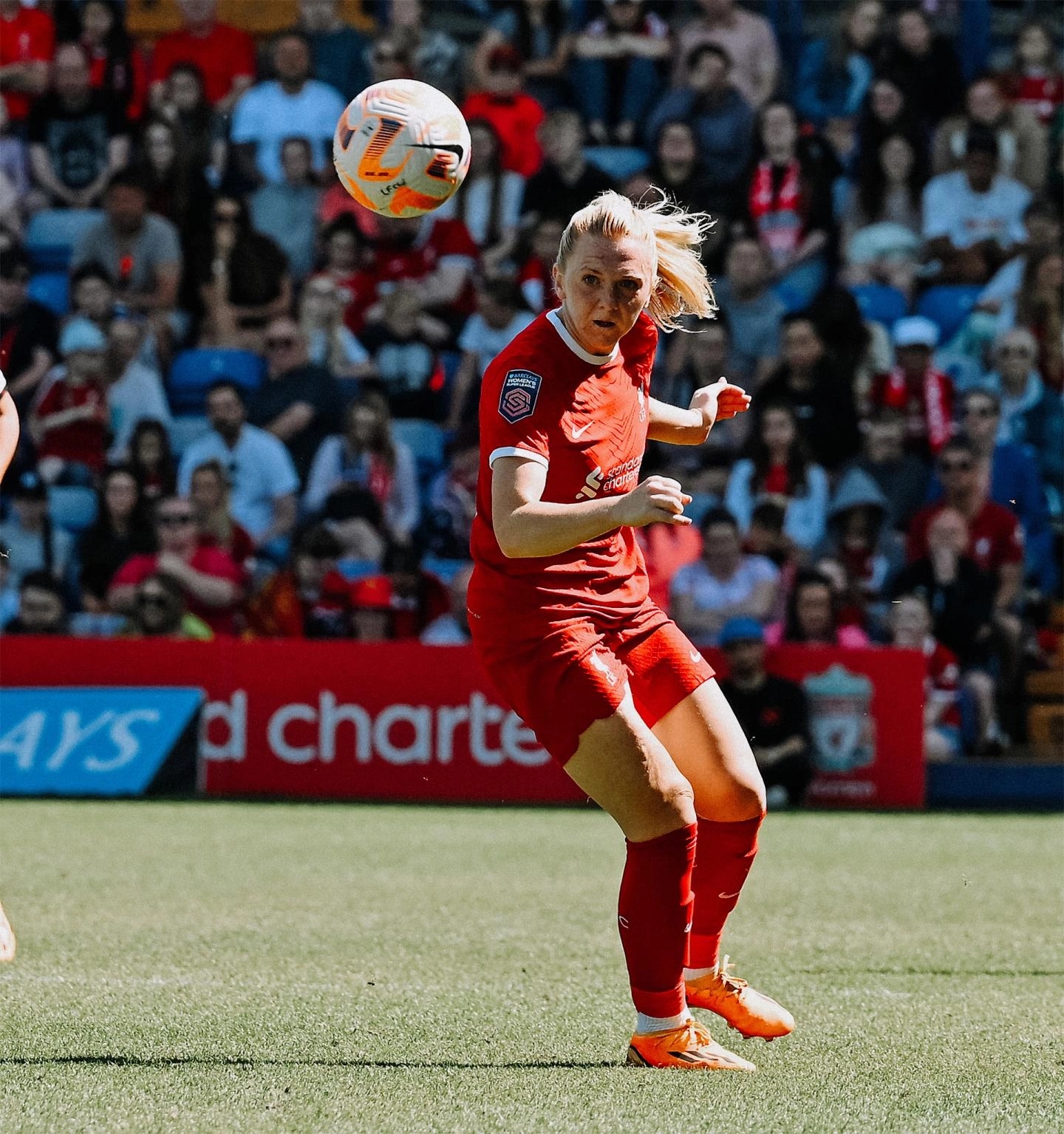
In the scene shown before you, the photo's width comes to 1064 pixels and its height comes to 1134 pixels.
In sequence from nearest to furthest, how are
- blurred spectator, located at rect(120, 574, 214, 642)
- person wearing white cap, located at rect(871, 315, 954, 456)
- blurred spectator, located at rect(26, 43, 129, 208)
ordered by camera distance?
blurred spectator, located at rect(120, 574, 214, 642), person wearing white cap, located at rect(871, 315, 954, 456), blurred spectator, located at rect(26, 43, 129, 208)

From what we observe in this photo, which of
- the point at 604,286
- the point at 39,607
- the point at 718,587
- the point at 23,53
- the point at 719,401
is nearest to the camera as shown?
the point at 604,286

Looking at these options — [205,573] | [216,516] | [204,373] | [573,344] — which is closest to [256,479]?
[216,516]

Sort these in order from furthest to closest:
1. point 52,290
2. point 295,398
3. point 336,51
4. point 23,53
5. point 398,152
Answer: point 336,51 → point 23,53 → point 52,290 → point 295,398 → point 398,152

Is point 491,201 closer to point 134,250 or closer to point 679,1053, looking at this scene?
point 134,250

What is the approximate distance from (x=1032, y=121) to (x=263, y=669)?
772cm

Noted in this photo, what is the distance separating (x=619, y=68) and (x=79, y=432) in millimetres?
5318

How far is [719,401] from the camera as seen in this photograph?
17.5 feet

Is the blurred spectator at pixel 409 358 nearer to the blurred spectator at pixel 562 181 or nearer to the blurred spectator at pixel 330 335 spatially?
the blurred spectator at pixel 330 335

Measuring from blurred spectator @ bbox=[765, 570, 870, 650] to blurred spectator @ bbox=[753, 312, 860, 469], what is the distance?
131cm

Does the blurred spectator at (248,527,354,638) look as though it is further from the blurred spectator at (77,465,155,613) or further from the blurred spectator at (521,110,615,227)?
the blurred spectator at (521,110,615,227)

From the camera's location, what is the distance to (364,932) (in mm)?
6668

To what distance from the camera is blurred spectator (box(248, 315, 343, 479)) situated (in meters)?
13.7

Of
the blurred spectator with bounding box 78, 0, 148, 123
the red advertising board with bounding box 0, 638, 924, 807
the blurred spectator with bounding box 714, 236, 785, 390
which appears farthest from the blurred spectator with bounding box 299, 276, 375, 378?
the red advertising board with bounding box 0, 638, 924, 807

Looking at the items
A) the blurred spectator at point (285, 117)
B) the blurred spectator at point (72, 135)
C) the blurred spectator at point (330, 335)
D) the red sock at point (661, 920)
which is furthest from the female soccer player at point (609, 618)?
the blurred spectator at point (72, 135)
